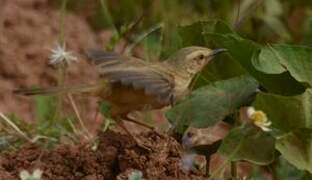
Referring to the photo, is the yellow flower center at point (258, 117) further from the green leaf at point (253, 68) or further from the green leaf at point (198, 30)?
the green leaf at point (198, 30)

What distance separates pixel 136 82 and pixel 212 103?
38 cm

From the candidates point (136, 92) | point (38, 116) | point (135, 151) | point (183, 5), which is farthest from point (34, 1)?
point (135, 151)

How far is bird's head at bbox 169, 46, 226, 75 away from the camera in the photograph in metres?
5.94

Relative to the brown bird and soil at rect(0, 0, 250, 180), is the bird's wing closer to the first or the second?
the brown bird

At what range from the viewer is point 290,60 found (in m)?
5.28

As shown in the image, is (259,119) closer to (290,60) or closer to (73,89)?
(290,60)

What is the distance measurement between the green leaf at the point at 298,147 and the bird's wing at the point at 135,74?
2.40 ft

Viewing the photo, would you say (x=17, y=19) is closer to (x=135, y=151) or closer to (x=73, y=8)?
(x=73, y=8)

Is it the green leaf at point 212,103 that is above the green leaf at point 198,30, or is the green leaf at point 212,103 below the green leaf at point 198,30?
below

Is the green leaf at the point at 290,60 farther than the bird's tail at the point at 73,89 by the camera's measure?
No

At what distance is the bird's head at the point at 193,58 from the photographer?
5938mm

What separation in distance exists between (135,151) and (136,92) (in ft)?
1.89

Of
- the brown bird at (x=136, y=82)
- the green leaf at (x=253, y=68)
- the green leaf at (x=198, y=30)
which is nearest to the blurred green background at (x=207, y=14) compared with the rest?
the green leaf at (x=198, y=30)

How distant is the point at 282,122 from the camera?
5.30 m
